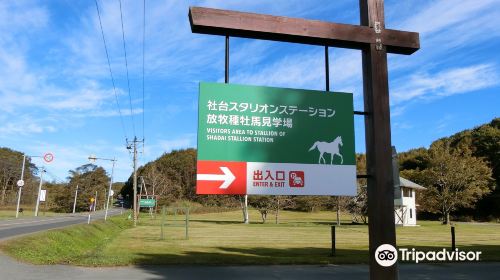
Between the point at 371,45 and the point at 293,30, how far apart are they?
1.01 meters

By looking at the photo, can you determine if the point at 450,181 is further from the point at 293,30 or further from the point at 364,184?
the point at 293,30

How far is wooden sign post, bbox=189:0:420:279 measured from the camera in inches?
199

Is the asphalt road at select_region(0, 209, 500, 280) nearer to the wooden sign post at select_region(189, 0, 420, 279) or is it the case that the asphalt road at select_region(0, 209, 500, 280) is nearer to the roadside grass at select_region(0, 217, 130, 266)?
the roadside grass at select_region(0, 217, 130, 266)

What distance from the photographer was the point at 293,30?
5203 millimetres

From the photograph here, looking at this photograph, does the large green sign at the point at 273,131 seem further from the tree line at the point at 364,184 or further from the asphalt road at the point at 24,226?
the tree line at the point at 364,184

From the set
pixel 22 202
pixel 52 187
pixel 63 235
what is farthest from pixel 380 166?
pixel 52 187

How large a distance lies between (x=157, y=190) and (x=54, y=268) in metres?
75.4

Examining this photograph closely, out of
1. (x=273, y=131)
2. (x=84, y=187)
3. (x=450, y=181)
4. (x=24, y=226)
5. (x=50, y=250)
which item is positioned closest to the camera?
(x=273, y=131)

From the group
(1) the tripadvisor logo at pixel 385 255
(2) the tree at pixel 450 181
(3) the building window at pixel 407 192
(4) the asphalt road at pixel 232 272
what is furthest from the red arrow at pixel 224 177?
(2) the tree at pixel 450 181

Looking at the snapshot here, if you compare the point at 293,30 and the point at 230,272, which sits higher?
the point at 293,30

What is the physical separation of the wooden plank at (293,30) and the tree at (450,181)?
51663 millimetres

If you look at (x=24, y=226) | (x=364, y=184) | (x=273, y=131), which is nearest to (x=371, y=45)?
(x=273, y=131)

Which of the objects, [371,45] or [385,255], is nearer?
[385,255]

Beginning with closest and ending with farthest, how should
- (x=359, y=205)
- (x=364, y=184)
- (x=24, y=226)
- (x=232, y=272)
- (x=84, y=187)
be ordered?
(x=232, y=272), (x=24, y=226), (x=364, y=184), (x=359, y=205), (x=84, y=187)
